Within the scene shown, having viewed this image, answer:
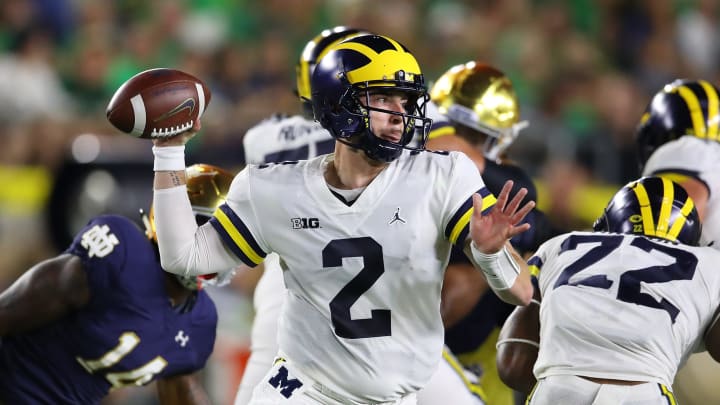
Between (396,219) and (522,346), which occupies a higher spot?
(396,219)

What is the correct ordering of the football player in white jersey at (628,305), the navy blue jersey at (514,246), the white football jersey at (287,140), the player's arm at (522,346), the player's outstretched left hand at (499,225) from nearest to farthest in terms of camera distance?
the player's outstretched left hand at (499,225)
the football player in white jersey at (628,305)
the player's arm at (522,346)
the navy blue jersey at (514,246)
the white football jersey at (287,140)

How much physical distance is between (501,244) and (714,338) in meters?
1.03

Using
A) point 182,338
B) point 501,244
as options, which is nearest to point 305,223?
point 501,244

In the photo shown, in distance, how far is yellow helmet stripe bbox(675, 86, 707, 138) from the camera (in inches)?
202

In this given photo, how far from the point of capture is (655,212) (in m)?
4.03

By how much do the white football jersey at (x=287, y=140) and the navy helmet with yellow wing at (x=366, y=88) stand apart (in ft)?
3.96

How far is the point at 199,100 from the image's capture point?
3643 millimetres

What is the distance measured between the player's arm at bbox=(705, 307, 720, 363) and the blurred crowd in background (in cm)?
407

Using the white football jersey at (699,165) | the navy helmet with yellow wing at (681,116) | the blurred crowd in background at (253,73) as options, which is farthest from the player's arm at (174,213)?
the blurred crowd in background at (253,73)

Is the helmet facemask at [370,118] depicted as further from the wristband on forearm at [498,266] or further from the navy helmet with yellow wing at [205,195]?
the navy helmet with yellow wing at [205,195]

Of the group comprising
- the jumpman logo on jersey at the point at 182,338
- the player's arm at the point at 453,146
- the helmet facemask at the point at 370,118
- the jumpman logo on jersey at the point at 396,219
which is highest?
the helmet facemask at the point at 370,118

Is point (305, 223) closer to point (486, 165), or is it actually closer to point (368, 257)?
point (368, 257)

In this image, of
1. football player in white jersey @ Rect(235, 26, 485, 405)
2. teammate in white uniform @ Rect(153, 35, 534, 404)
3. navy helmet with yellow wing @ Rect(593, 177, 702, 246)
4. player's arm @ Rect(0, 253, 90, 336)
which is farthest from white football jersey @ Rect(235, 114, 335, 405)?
navy helmet with yellow wing @ Rect(593, 177, 702, 246)

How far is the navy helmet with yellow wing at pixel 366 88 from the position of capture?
358 centimetres
